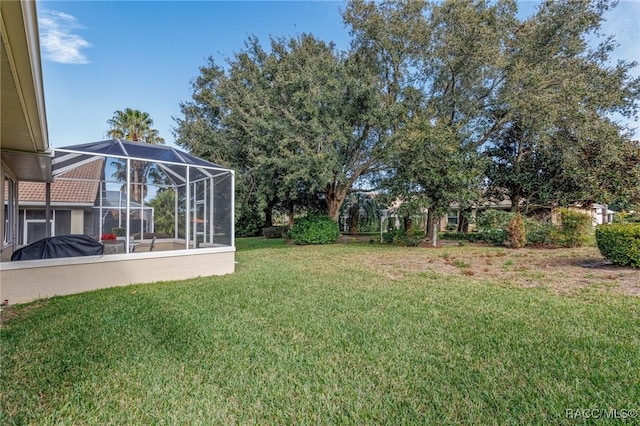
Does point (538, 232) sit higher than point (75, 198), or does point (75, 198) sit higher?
point (75, 198)

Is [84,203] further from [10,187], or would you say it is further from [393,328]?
[393,328]

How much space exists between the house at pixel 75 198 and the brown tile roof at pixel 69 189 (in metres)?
0.03

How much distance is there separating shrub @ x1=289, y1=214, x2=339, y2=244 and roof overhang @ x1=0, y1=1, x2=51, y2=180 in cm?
1033

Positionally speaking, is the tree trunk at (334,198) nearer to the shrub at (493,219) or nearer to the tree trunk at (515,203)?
the shrub at (493,219)

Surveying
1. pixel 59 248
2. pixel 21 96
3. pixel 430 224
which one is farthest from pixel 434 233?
pixel 21 96

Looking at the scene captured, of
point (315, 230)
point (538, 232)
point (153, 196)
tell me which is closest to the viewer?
point (153, 196)

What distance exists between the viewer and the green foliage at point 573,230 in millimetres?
11273

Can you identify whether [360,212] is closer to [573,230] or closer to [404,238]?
[404,238]

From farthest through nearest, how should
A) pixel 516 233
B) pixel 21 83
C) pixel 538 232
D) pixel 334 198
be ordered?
1. pixel 334 198
2. pixel 538 232
3. pixel 516 233
4. pixel 21 83

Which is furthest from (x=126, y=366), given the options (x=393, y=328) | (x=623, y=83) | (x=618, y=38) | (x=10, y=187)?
(x=618, y=38)

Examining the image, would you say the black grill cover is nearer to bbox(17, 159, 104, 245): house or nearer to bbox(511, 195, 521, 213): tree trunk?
bbox(17, 159, 104, 245): house

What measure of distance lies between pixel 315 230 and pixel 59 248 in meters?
10.1

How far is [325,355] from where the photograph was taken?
126 inches

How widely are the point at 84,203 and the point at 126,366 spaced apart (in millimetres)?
8117
